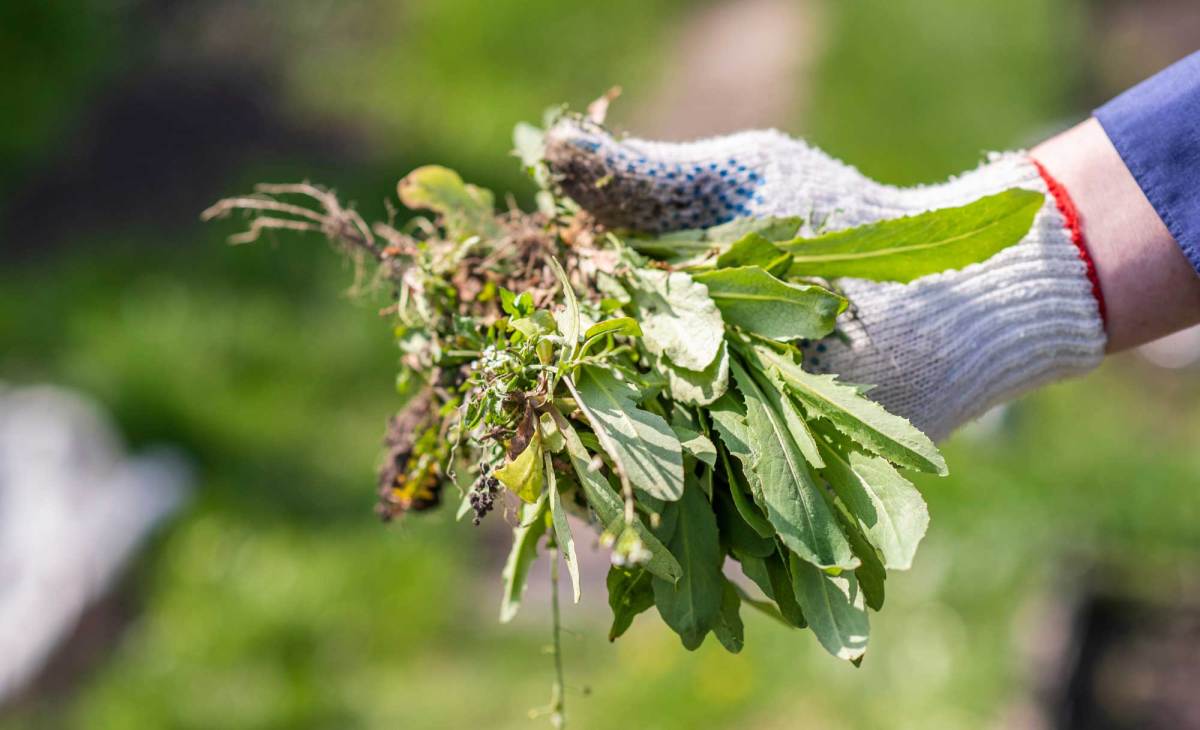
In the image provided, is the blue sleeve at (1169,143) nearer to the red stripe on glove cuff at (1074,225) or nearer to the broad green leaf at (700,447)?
the red stripe on glove cuff at (1074,225)

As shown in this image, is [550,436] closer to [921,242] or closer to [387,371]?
[921,242]

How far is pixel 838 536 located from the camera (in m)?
1.75

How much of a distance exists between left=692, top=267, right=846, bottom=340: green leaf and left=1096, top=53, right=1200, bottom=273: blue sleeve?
670mm

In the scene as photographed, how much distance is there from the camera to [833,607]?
176 cm

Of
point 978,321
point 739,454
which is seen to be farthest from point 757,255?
point 978,321

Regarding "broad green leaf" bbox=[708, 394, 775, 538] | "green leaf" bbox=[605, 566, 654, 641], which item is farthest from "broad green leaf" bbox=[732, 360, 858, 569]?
"green leaf" bbox=[605, 566, 654, 641]

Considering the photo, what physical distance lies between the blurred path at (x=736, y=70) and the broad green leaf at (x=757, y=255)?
5.73m

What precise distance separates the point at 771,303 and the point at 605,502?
0.45 m

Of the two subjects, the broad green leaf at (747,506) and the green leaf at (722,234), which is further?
the green leaf at (722,234)

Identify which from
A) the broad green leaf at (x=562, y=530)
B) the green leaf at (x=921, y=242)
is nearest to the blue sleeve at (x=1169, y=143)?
the green leaf at (x=921, y=242)

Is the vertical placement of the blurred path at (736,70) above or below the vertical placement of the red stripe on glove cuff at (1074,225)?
above

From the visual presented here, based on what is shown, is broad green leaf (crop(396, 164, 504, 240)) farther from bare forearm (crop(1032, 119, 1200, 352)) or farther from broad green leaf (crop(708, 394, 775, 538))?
bare forearm (crop(1032, 119, 1200, 352))

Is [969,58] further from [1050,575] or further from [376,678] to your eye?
[376,678]

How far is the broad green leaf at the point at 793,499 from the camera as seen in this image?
1726mm
